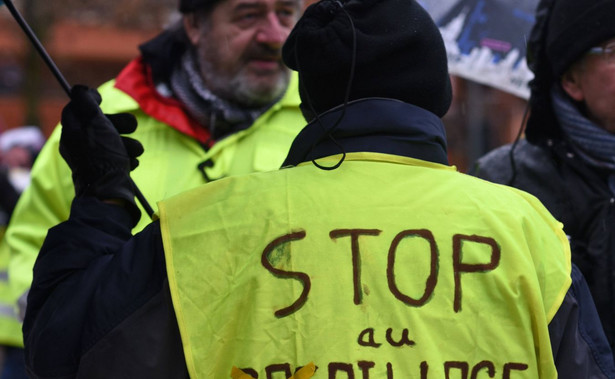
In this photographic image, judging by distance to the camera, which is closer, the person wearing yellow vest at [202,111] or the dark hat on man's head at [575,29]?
the dark hat on man's head at [575,29]

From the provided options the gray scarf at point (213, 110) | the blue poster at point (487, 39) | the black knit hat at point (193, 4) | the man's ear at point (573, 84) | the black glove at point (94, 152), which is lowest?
the blue poster at point (487, 39)

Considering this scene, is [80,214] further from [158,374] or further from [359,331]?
[359,331]

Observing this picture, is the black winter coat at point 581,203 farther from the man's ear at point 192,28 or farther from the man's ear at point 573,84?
the man's ear at point 192,28

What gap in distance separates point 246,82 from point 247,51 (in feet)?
0.44

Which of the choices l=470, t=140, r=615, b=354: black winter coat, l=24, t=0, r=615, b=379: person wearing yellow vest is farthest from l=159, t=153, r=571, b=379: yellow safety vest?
l=470, t=140, r=615, b=354: black winter coat

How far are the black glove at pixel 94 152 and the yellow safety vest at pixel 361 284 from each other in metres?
0.22

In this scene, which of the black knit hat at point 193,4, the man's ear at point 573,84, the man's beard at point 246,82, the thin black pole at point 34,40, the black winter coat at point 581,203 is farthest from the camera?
the black knit hat at point 193,4

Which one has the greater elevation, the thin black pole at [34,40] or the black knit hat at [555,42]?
the thin black pole at [34,40]

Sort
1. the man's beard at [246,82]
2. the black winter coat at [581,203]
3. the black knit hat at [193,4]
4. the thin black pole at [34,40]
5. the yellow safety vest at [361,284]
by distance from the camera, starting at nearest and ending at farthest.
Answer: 1. the yellow safety vest at [361,284]
2. the thin black pole at [34,40]
3. the black winter coat at [581,203]
4. the man's beard at [246,82]
5. the black knit hat at [193,4]

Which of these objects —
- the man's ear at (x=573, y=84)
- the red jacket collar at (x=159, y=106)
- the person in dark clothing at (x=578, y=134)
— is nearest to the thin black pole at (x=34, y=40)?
the red jacket collar at (x=159, y=106)

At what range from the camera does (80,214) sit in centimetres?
211

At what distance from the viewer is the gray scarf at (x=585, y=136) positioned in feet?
9.77

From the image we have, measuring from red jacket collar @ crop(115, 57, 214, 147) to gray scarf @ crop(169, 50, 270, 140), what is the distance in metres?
0.03

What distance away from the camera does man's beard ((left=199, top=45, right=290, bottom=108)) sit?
3424 mm
